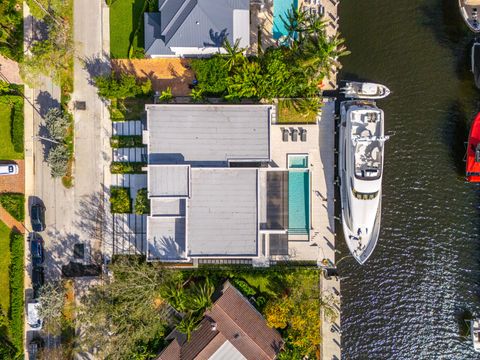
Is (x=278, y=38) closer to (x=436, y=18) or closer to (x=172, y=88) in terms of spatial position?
(x=172, y=88)

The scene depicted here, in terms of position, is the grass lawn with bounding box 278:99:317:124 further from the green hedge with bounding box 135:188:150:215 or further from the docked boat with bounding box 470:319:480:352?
the docked boat with bounding box 470:319:480:352

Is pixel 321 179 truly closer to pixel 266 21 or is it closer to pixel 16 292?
pixel 266 21

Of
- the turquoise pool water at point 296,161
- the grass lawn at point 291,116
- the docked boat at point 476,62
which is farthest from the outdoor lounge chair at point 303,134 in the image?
Answer: the docked boat at point 476,62

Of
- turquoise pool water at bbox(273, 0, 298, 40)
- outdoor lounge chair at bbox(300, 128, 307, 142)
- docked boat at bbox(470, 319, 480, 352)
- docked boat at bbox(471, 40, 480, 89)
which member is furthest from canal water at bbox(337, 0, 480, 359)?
outdoor lounge chair at bbox(300, 128, 307, 142)

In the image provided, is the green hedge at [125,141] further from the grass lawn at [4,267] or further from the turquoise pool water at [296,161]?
the turquoise pool water at [296,161]

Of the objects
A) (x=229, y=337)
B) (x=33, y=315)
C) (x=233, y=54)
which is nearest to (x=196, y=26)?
(x=233, y=54)

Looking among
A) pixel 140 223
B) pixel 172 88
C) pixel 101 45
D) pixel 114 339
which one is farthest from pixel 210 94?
pixel 114 339
